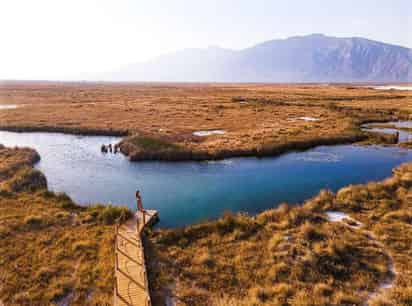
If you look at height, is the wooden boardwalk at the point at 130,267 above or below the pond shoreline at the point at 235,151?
below

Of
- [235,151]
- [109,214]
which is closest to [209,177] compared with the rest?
[235,151]

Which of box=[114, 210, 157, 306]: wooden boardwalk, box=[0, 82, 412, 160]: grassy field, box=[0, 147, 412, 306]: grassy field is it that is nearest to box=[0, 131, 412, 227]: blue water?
box=[0, 82, 412, 160]: grassy field

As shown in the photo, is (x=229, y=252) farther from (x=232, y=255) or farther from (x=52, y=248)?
(x=52, y=248)

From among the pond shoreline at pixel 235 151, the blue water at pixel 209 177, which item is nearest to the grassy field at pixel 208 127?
the pond shoreline at pixel 235 151

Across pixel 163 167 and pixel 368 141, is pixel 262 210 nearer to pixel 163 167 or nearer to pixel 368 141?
pixel 163 167

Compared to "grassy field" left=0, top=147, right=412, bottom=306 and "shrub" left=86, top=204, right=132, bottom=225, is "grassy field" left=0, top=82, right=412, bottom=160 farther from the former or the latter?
"grassy field" left=0, top=147, right=412, bottom=306

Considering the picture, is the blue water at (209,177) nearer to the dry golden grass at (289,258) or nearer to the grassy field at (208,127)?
the grassy field at (208,127)
